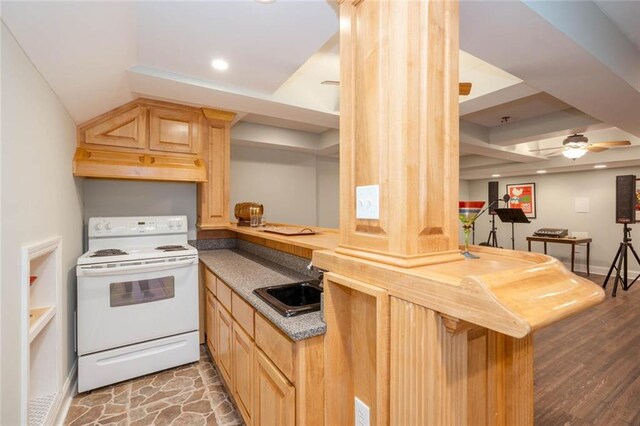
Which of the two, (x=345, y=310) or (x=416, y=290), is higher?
(x=416, y=290)

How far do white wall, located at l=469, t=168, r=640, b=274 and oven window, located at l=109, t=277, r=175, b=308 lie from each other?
25.4 feet

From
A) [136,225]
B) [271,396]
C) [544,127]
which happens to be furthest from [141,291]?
[544,127]

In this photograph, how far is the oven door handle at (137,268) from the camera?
2166mm

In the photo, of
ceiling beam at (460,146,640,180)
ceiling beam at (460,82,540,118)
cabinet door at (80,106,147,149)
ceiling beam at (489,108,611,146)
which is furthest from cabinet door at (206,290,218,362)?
ceiling beam at (460,146,640,180)

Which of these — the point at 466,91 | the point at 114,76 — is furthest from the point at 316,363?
the point at 114,76

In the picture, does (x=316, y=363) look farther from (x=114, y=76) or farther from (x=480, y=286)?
(x=114, y=76)

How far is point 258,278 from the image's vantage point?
2090 millimetres

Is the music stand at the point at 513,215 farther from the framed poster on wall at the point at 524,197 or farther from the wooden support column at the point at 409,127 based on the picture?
the wooden support column at the point at 409,127

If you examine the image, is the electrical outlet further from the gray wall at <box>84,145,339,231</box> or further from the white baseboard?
the gray wall at <box>84,145,339,231</box>

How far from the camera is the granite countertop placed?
4.14 ft

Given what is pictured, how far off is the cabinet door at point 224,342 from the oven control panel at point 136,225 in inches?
44.5

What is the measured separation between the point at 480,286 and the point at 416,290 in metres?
0.20

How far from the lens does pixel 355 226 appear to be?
1165mm

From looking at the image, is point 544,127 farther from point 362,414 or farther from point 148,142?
point 148,142
